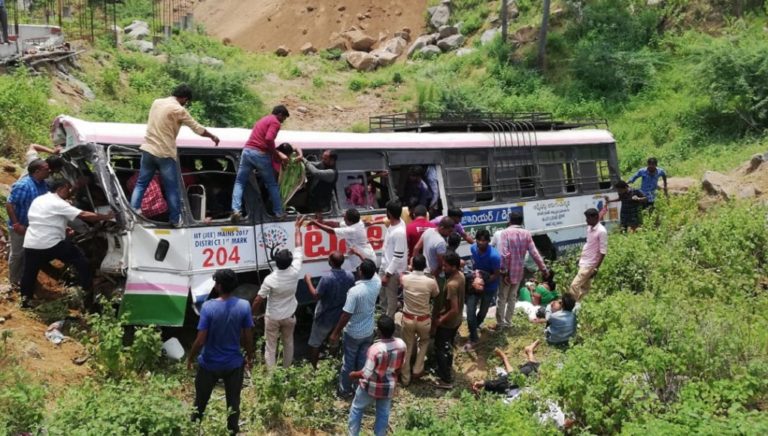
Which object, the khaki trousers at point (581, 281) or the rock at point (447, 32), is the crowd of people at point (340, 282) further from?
the rock at point (447, 32)

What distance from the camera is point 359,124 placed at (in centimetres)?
→ 2509

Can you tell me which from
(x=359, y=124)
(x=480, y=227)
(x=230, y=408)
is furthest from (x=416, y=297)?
(x=359, y=124)

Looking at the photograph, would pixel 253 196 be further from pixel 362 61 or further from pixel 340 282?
pixel 362 61

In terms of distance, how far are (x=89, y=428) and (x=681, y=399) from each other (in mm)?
4734

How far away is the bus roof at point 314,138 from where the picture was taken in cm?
767

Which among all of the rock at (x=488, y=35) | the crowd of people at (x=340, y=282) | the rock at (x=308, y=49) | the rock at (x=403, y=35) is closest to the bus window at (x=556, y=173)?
the crowd of people at (x=340, y=282)

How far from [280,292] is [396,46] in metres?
27.6

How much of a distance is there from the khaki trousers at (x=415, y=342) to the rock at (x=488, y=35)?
25064 mm

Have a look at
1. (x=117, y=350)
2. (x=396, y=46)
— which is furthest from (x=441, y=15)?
(x=117, y=350)

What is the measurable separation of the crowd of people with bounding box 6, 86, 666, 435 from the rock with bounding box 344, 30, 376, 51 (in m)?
26.1

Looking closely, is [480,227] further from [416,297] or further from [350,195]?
[416,297]

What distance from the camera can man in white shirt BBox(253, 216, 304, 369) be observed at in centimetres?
726

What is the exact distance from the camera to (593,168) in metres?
13.2

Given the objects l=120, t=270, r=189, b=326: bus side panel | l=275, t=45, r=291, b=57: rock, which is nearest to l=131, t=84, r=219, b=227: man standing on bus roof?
l=120, t=270, r=189, b=326: bus side panel
